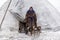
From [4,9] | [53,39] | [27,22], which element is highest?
[4,9]

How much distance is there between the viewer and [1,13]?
3285 mm

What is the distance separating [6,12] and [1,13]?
0.30 ft

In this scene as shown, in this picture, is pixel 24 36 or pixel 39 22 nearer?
pixel 24 36

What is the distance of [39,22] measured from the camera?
3121 millimetres

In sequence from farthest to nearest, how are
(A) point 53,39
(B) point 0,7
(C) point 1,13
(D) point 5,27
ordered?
1. (B) point 0,7
2. (C) point 1,13
3. (D) point 5,27
4. (A) point 53,39

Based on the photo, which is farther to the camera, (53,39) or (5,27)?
(5,27)

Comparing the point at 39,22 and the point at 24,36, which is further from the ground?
the point at 39,22

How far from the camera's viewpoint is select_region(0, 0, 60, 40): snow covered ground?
289 centimetres

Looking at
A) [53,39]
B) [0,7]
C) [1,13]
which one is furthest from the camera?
[0,7]

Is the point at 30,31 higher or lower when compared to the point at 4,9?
lower

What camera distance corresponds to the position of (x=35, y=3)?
323 centimetres

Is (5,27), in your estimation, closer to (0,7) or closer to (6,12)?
(6,12)

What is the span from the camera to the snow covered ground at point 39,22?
9.48 feet

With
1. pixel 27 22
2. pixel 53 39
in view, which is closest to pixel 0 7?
pixel 27 22
